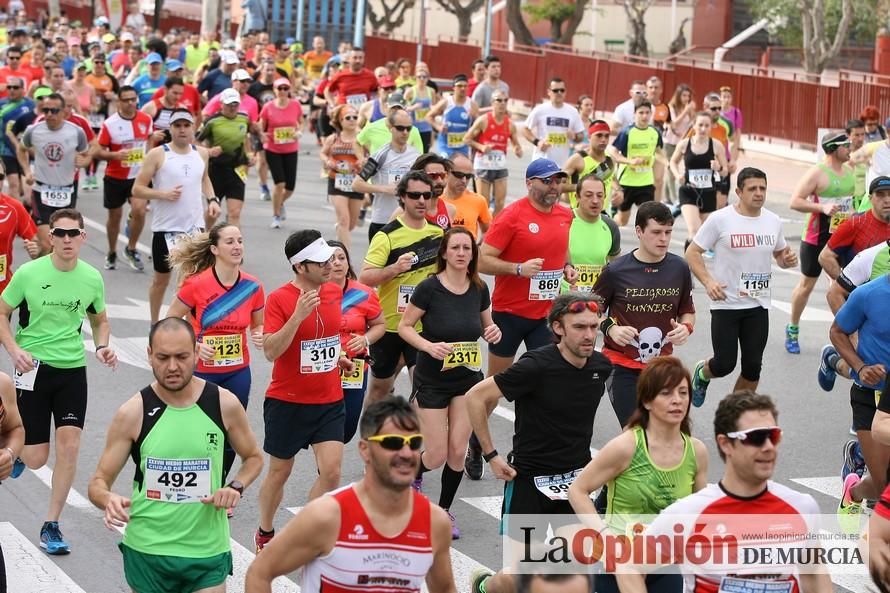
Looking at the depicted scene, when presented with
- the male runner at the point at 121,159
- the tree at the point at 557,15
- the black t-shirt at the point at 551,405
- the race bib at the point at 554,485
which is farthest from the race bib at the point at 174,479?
the tree at the point at 557,15

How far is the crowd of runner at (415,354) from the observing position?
5.79 metres

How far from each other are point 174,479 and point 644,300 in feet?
12.2

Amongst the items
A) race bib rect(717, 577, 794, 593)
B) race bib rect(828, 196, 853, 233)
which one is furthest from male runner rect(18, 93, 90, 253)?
race bib rect(717, 577, 794, 593)

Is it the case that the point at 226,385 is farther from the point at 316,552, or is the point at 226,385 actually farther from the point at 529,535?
the point at 316,552

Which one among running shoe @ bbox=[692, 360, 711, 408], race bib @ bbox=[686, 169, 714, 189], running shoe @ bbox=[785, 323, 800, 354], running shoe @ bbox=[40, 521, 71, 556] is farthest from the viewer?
race bib @ bbox=[686, 169, 714, 189]

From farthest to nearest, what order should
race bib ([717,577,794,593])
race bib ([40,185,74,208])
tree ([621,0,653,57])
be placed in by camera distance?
tree ([621,0,653,57])
race bib ([40,185,74,208])
race bib ([717,577,794,593])

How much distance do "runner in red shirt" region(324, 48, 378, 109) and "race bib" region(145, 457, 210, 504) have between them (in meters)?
18.2

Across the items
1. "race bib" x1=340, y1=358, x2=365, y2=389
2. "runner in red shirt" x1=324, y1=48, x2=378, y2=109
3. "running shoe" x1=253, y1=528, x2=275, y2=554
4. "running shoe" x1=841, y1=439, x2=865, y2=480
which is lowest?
"running shoe" x1=253, y1=528, x2=275, y2=554

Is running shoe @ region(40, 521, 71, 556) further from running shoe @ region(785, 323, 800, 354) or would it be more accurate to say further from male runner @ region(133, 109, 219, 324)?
running shoe @ region(785, 323, 800, 354)

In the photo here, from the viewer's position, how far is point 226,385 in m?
9.37

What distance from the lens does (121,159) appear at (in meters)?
16.9

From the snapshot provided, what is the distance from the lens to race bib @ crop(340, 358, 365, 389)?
357 inches

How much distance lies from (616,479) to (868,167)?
37.6 feet

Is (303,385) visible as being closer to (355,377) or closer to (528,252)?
(355,377)
